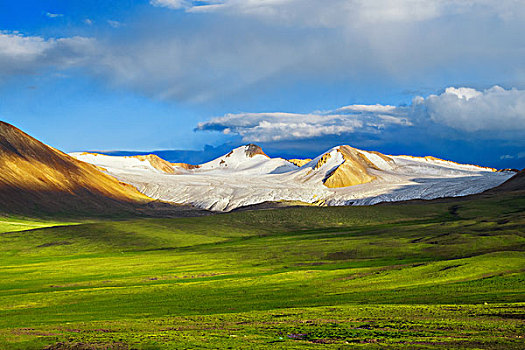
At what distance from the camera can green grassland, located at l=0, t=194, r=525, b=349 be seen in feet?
117

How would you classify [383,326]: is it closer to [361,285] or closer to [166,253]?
[361,285]

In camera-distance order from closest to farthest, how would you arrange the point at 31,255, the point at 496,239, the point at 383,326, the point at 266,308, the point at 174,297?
the point at 383,326, the point at 266,308, the point at 174,297, the point at 496,239, the point at 31,255

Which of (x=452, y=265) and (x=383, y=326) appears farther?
(x=452, y=265)

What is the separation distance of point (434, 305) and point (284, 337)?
1793 centimetres

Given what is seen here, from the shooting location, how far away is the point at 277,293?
204 ft

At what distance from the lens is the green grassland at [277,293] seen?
3553 centimetres

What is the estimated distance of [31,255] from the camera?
428 feet

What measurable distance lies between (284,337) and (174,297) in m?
29.5

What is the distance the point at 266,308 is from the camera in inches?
2050

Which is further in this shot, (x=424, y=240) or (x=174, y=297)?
(x=424, y=240)

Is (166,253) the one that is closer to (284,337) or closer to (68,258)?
(68,258)

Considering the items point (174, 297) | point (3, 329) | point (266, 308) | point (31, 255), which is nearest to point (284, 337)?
point (266, 308)

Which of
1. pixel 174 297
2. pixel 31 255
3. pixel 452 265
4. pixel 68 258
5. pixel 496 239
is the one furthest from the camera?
pixel 31 255

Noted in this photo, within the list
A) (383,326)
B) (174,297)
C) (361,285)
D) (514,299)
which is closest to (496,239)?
(361,285)
